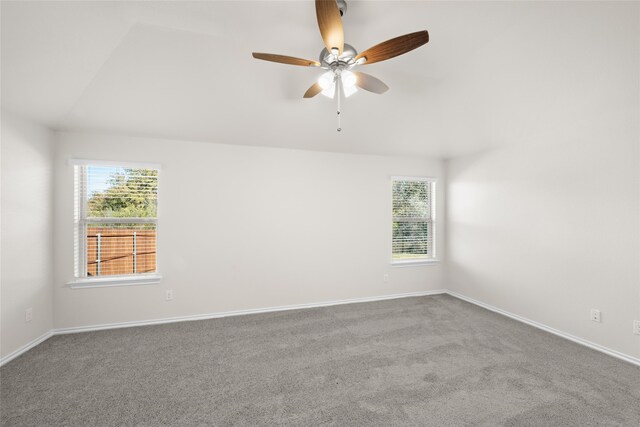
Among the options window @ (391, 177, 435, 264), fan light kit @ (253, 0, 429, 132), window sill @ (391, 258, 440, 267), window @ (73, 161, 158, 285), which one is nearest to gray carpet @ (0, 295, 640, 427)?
window @ (73, 161, 158, 285)

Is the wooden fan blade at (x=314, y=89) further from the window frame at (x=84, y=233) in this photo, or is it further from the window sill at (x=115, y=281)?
the window sill at (x=115, y=281)

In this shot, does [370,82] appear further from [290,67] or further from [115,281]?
[115,281]

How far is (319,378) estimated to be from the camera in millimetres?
2312

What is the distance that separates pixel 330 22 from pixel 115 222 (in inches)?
134

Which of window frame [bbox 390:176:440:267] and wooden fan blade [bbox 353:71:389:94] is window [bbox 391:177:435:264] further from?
wooden fan blade [bbox 353:71:389:94]

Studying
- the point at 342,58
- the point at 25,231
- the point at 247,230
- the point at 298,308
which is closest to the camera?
the point at 342,58

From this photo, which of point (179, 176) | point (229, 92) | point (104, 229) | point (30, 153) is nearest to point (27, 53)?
point (30, 153)

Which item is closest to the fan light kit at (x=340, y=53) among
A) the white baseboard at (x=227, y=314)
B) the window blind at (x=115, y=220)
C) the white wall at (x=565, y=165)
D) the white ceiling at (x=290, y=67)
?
the white ceiling at (x=290, y=67)

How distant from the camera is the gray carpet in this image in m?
1.89

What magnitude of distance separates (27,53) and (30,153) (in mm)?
1236

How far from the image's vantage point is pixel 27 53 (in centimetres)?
202

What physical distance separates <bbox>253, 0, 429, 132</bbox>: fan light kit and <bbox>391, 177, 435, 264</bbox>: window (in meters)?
2.77

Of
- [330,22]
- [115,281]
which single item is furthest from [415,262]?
[115,281]

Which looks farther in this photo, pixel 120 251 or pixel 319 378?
pixel 120 251
